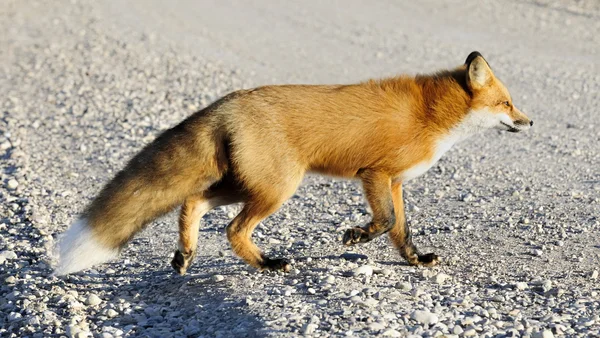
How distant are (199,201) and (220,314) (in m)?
1.13

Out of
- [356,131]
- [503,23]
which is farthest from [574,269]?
[503,23]

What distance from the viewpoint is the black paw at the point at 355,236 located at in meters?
6.30

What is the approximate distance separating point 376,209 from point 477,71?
58.2 inches

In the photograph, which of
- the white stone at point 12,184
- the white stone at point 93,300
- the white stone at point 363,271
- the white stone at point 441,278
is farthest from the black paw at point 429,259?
the white stone at point 12,184

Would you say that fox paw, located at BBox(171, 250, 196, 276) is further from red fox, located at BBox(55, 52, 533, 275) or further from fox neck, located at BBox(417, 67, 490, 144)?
fox neck, located at BBox(417, 67, 490, 144)

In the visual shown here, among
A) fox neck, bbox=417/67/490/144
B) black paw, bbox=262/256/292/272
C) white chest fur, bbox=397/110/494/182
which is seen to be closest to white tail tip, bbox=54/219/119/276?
black paw, bbox=262/256/292/272

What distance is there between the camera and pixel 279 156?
6.10 meters

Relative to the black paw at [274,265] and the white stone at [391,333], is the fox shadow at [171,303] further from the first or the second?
the white stone at [391,333]

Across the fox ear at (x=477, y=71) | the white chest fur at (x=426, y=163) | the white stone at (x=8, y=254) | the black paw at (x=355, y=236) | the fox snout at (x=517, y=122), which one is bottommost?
the white stone at (x=8, y=254)

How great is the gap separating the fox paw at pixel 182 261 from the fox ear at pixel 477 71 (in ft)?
8.79

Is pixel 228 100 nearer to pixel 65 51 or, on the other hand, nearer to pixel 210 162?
pixel 210 162

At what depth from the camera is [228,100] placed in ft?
20.8

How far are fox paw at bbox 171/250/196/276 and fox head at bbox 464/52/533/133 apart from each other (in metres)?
2.54

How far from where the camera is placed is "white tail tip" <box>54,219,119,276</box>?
19.6 ft
